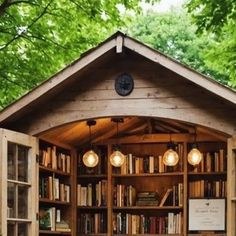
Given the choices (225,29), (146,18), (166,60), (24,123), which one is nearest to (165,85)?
(166,60)

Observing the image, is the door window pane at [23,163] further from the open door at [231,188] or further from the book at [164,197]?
the book at [164,197]

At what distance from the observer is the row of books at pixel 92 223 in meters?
10.7

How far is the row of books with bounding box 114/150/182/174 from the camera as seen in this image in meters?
10.6

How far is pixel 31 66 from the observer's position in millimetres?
13141

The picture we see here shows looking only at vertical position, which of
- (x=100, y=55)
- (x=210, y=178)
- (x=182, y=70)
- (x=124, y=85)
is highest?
(x=100, y=55)

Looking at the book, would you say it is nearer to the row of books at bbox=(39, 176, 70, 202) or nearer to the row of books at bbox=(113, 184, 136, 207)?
the row of books at bbox=(113, 184, 136, 207)

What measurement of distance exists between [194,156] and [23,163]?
252cm

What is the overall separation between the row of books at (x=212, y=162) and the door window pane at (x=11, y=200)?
124 inches

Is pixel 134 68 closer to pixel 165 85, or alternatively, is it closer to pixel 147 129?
pixel 165 85

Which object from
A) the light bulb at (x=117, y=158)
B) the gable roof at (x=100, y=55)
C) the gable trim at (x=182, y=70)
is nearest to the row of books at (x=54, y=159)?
the light bulb at (x=117, y=158)

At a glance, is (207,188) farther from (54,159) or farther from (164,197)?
(54,159)

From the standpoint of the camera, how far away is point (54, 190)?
32.9 feet

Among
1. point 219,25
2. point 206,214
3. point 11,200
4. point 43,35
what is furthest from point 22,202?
point 43,35

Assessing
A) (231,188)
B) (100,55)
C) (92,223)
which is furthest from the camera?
(92,223)
